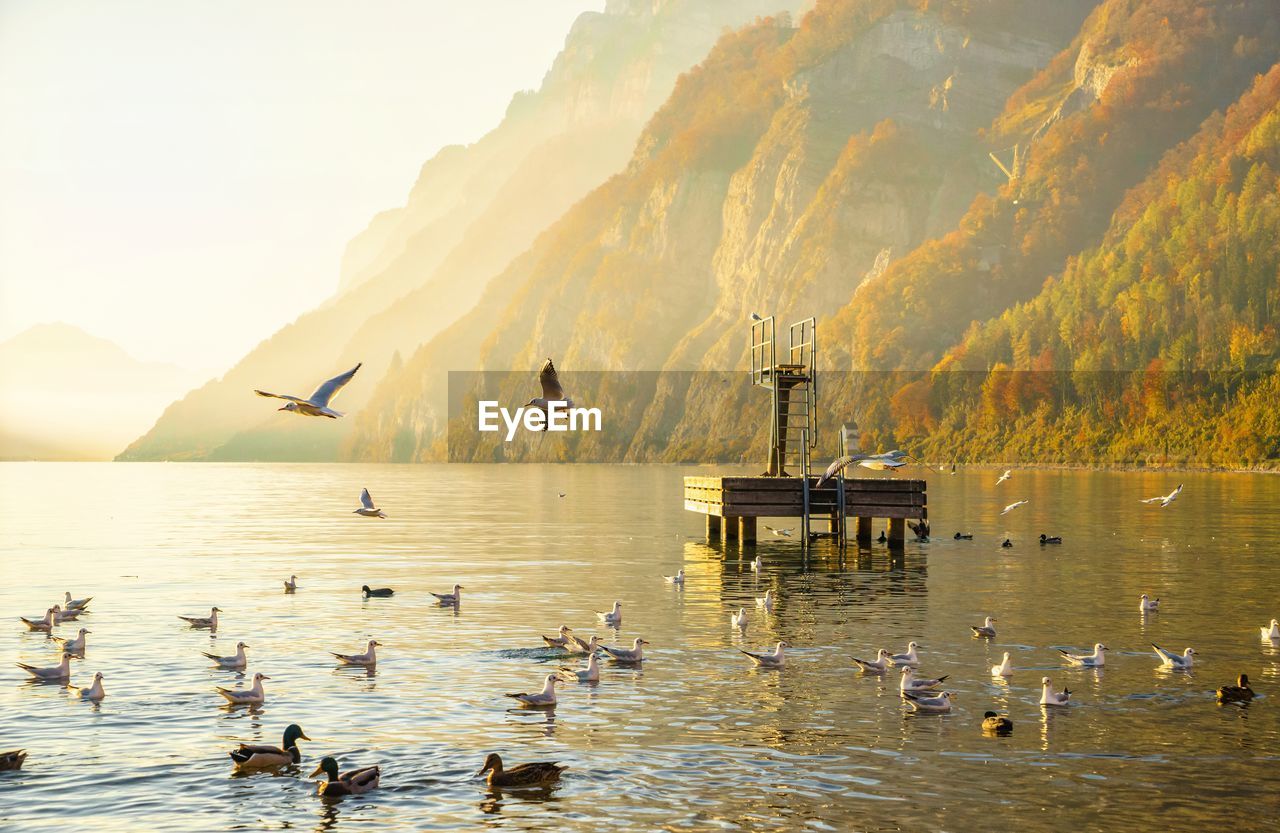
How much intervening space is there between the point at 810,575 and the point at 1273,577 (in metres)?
17.5

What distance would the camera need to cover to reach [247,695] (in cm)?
2695

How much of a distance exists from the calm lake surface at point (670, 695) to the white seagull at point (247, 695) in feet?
1.45

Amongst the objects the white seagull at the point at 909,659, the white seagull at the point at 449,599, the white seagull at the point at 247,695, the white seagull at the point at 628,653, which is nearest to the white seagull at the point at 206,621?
the white seagull at the point at 449,599

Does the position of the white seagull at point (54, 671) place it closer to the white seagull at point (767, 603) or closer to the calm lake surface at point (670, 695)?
the calm lake surface at point (670, 695)

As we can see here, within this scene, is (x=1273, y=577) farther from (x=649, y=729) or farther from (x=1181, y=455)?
(x=1181, y=455)

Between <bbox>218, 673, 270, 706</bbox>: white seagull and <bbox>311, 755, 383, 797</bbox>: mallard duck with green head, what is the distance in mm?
6415

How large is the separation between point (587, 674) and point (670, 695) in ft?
7.82

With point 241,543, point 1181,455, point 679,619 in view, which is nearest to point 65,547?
point 241,543

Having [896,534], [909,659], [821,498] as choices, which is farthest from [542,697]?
[896,534]

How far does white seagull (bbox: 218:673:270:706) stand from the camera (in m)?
26.9

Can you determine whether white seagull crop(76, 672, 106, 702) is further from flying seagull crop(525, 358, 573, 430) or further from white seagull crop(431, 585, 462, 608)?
white seagull crop(431, 585, 462, 608)

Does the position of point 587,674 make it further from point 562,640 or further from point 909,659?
point 909,659

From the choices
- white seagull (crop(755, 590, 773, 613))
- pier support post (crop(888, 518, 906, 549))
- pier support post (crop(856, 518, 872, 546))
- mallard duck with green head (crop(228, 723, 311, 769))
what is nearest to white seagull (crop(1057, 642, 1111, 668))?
white seagull (crop(755, 590, 773, 613))

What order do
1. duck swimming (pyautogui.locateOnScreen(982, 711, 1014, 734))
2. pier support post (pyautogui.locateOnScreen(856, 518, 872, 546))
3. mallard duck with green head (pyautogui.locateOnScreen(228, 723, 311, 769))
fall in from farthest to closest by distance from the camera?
pier support post (pyautogui.locateOnScreen(856, 518, 872, 546))
duck swimming (pyautogui.locateOnScreen(982, 711, 1014, 734))
mallard duck with green head (pyautogui.locateOnScreen(228, 723, 311, 769))
